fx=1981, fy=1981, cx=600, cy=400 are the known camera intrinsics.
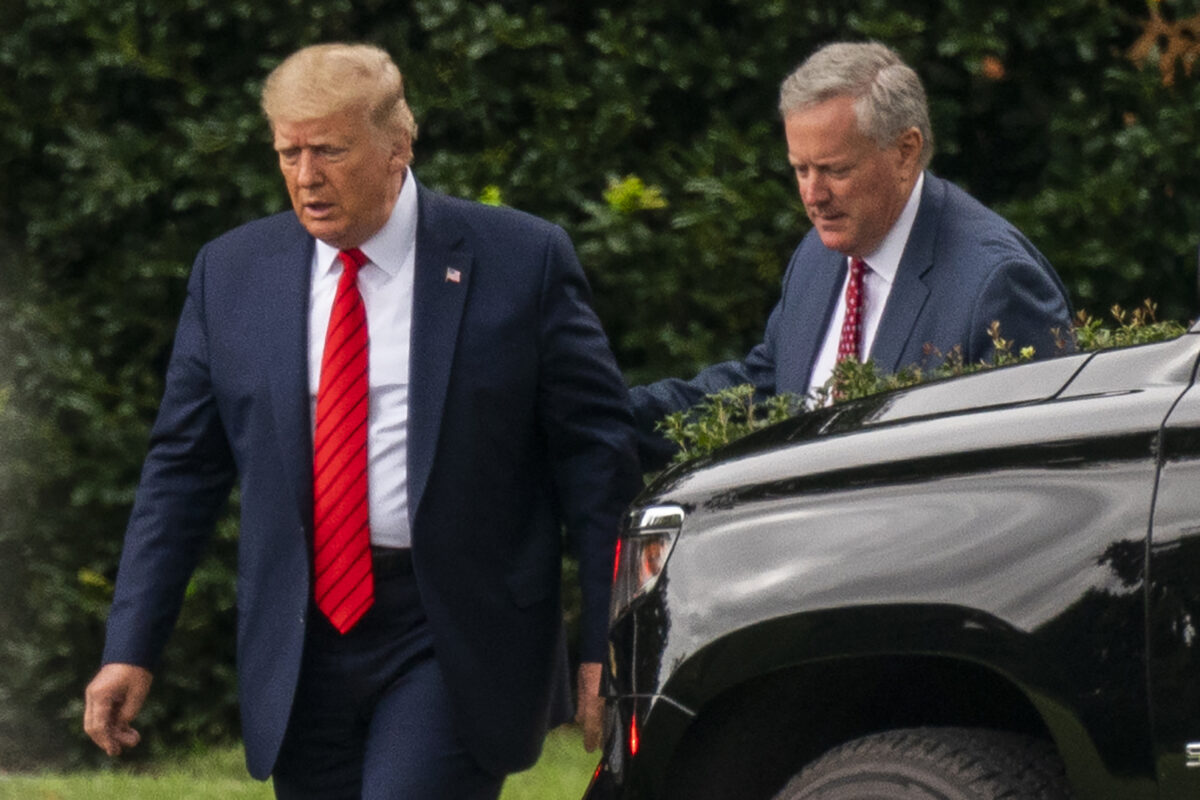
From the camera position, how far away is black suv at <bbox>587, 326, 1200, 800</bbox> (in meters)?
2.68

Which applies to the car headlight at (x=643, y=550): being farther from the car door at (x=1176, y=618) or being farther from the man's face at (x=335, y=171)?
the man's face at (x=335, y=171)

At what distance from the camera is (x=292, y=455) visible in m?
3.83

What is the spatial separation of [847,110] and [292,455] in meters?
1.37

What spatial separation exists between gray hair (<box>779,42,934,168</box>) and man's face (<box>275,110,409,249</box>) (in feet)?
3.01

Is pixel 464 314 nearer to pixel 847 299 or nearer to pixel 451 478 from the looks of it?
pixel 451 478

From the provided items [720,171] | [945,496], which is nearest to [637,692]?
[945,496]

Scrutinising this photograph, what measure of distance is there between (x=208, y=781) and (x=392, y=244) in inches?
117

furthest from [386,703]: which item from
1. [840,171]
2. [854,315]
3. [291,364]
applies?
[840,171]

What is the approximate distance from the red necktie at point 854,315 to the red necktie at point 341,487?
1.07 m

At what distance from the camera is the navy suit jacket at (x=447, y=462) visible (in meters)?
3.83

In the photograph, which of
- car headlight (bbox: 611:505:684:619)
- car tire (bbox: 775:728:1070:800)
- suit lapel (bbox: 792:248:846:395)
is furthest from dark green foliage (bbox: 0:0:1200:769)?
car tire (bbox: 775:728:1070:800)

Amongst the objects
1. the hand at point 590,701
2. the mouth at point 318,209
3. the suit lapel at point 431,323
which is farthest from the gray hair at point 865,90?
the hand at point 590,701

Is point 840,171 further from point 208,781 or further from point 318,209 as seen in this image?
point 208,781

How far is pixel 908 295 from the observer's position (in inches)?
163
